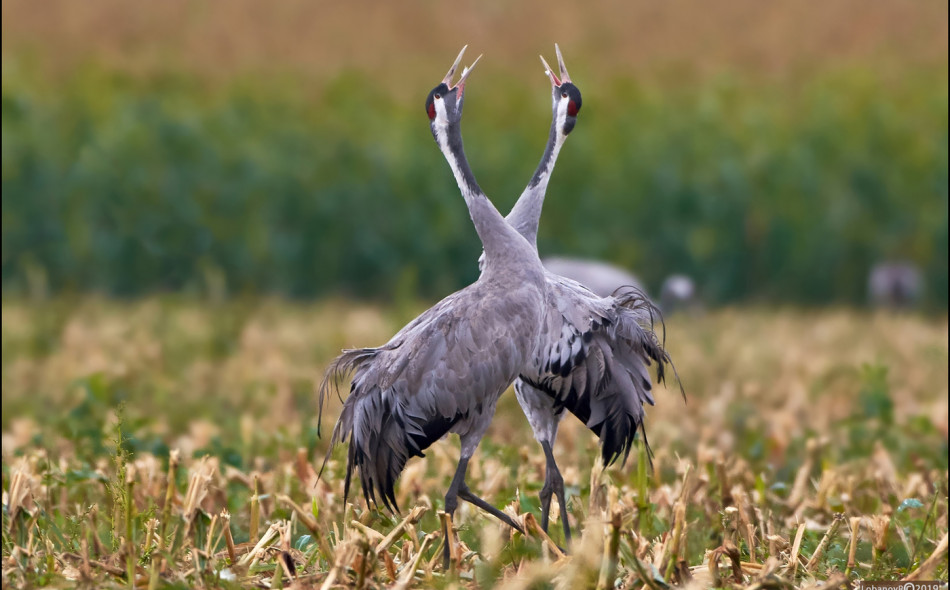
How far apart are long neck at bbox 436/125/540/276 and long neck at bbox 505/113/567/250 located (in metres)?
Result: 0.31

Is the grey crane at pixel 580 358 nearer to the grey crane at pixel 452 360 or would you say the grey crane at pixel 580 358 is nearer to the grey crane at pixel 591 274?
the grey crane at pixel 452 360

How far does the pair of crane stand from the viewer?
10.9 feet

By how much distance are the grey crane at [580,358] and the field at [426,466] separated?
6.8 inches

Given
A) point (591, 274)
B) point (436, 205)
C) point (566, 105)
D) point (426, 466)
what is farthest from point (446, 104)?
point (436, 205)

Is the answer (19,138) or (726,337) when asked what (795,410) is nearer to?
(726,337)

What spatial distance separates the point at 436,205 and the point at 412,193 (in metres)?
0.21

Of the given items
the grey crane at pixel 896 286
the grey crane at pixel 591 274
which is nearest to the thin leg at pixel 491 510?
the grey crane at pixel 591 274

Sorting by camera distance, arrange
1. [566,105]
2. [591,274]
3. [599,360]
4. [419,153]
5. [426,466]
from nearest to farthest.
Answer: [599,360], [566,105], [426,466], [591,274], [419,153]

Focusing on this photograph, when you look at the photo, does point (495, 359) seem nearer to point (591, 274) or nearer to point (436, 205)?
point (591, 274)

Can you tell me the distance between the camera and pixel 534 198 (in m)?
3.76

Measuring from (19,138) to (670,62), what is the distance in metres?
4.96

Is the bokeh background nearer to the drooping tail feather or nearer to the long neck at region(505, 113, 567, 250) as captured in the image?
the long neck at region(505, 113, 567, 250)

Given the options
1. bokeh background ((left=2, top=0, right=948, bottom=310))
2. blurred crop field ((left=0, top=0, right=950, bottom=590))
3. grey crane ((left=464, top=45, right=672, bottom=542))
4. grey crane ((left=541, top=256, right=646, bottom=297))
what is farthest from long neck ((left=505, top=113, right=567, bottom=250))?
bokeh background ((left=2, top=0, right=948, bottom=310))

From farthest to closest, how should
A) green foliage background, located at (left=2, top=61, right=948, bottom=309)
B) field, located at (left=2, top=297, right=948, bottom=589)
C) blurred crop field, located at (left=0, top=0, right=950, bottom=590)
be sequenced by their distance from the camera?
green foliage background, located at (left=2, top=61, right=948, bottom=309) → blurred crop field, located at (left=0, top=0, right=950, bottom=590) → field, located at (left=2, top=297, right=948, bottom=589)
